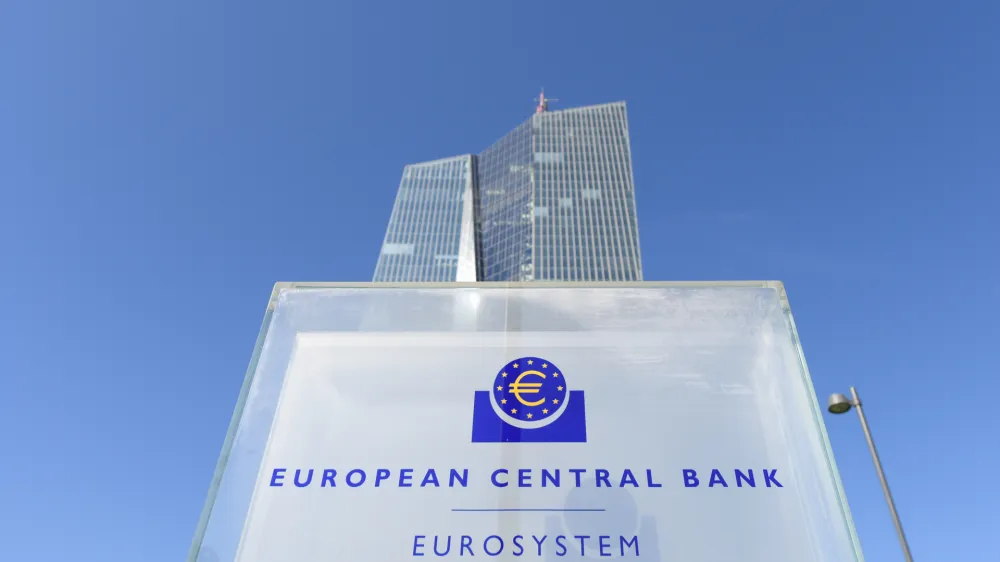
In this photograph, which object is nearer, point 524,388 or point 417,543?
point 417,543

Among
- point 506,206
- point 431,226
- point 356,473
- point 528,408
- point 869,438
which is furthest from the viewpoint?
point 506,206

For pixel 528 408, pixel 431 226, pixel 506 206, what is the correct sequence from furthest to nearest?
pixel 506 206 < pixel 431 226 < pixel 528 408

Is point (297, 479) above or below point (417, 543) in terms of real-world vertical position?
above

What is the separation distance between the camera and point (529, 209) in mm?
106812

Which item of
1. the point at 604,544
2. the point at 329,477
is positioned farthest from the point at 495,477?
the point at 329,477

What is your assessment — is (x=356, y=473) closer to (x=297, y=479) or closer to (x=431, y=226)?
(x=297, y=479)

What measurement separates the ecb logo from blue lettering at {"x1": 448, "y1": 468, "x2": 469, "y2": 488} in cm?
21

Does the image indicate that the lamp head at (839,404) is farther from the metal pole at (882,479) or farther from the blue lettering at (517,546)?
the blue lettering at (517,546)

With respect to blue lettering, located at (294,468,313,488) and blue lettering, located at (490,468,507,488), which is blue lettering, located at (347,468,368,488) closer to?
blue lettering, located at (294,468,313,488)

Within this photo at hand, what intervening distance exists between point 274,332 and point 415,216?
10874 centimetres

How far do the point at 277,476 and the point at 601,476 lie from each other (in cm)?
199

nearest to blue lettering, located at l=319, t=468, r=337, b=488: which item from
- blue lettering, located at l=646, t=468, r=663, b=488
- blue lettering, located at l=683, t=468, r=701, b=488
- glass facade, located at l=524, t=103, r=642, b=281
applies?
blue lettering, located at l=646, t=468, r=663, b=488

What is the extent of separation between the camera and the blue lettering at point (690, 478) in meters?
4.03

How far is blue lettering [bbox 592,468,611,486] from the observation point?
4027 millimetres
